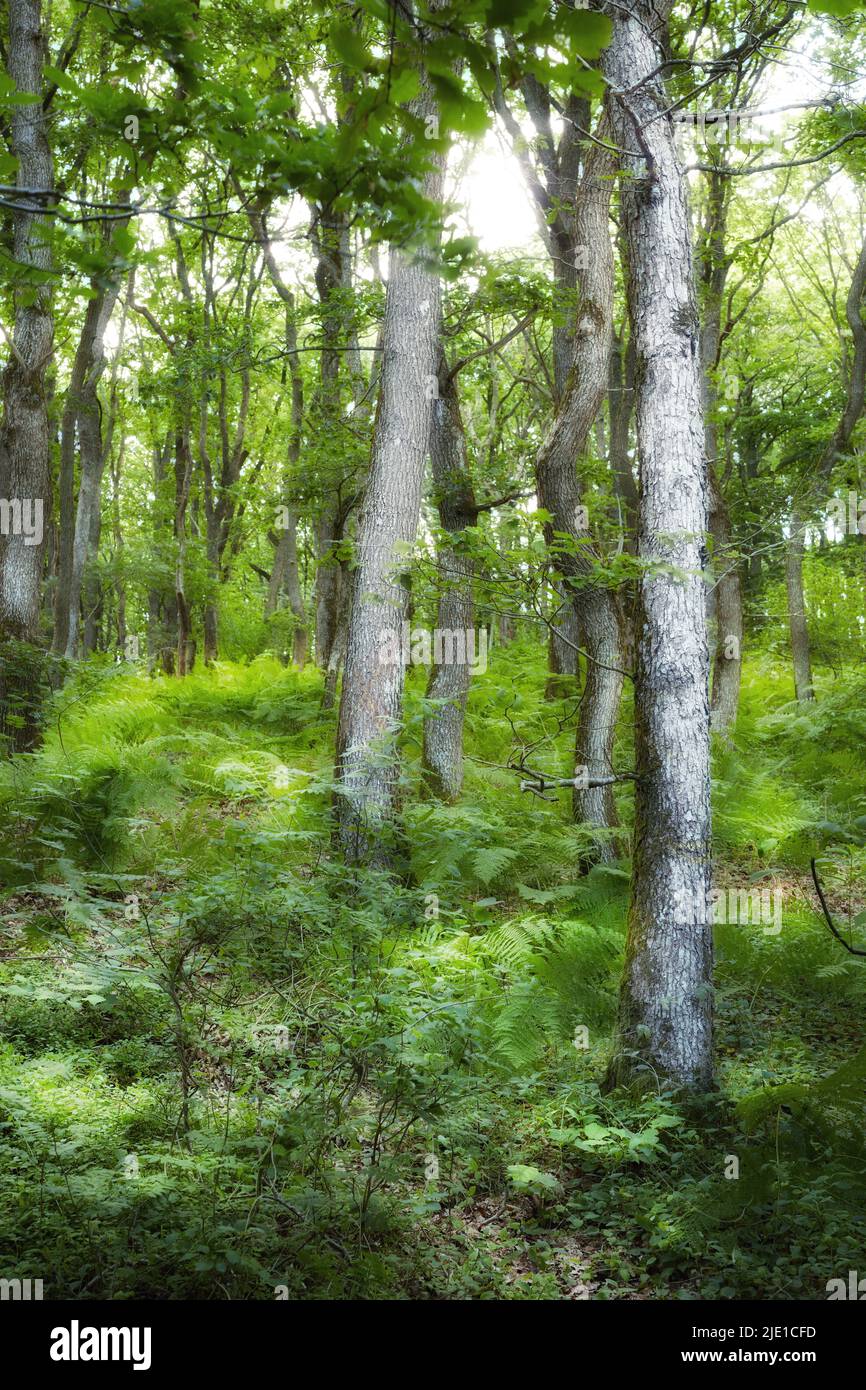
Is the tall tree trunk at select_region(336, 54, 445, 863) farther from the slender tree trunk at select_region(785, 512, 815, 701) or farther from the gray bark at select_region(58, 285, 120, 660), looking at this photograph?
the slender tree trunk at select_region(785, 512, 815, 701)

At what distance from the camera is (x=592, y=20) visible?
6.91 ft

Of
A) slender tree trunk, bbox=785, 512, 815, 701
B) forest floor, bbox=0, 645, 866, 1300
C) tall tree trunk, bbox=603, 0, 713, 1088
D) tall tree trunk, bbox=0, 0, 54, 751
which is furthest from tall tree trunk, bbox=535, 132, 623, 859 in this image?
slender tree trunk, bbox=785, 512, 815, 701

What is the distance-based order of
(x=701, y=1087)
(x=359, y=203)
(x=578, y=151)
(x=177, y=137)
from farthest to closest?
(x=578, y=151)
(x=701, y=1087)
(x=177, y=137)
(x=359, y=203)

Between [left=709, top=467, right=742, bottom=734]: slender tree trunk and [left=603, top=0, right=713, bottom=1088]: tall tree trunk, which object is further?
[left=709, top=467, right=742, bottom=734]: slender tree trunk

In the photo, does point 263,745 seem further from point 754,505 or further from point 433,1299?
point 754,505

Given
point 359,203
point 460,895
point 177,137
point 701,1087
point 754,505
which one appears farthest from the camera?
point 754,505

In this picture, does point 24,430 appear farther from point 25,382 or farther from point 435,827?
point 435,827

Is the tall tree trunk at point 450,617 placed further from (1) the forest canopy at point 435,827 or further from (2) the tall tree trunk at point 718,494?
(2) the tall tree trunk at point 718,494

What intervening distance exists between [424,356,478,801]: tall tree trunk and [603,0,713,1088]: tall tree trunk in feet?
13.4

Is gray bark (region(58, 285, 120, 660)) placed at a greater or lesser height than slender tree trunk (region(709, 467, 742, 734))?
greater

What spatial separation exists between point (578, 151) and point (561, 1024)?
29.8ft

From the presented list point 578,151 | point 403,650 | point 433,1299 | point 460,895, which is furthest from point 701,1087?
point 578,151

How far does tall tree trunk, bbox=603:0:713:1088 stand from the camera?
4.32m

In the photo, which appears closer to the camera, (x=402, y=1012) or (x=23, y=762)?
(x=402, y=1012)
